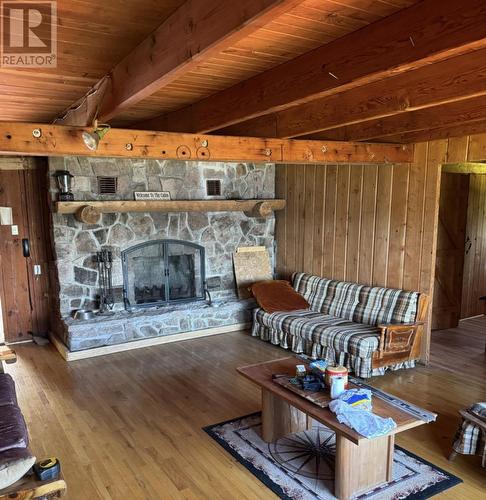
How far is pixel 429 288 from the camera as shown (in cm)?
457

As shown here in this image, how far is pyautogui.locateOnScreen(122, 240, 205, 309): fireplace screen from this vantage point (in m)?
5.52

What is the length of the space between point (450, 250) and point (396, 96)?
3.54 metres

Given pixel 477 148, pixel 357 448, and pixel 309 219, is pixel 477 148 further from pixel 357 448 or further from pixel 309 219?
pixel 357 448

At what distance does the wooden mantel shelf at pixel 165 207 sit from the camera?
4871mm

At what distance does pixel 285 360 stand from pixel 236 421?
596 mm

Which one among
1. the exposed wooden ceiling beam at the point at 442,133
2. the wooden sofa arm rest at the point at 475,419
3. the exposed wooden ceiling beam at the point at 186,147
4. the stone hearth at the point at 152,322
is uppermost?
the exposed wooden ceiling beam at the point at 442,133

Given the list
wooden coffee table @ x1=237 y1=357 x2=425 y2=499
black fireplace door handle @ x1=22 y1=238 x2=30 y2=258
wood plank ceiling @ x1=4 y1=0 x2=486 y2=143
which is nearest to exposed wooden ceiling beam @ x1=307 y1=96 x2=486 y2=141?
wood plank ceiling @ x1=4 y1=0 x2=486 y2=143

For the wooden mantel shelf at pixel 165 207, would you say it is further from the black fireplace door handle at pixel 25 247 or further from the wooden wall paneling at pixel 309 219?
the black fireplace door handle at pixel 25 247

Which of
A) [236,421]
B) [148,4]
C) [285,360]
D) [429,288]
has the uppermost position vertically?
[148,4]

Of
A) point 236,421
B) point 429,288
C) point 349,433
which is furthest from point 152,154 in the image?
point 429,288

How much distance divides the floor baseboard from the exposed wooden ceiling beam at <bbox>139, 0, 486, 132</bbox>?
10.1 feet

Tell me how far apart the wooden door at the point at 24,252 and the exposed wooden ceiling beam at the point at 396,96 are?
3.16 meters

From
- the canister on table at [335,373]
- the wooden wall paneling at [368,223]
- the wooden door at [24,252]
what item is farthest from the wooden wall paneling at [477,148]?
the wooden door at [24,252]

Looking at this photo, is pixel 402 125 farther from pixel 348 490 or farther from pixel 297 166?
pixel 348 490
